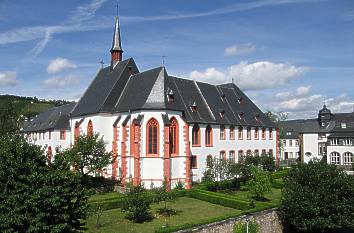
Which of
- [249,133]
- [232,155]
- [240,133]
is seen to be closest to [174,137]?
[232,155]

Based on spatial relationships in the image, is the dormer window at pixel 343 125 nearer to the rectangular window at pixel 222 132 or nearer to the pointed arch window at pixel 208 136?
the rectangular window at pixel 222 132

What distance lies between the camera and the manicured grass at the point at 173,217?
26.3m

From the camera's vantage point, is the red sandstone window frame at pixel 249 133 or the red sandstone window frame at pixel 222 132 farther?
the red sandstone window frame at pixel 249 133

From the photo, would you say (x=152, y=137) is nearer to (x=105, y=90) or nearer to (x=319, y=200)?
(x=105, y=90)

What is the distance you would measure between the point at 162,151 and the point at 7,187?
79.0ft

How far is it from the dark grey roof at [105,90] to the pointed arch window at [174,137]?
30.4 ft

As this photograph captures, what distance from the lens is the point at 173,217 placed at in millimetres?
29391

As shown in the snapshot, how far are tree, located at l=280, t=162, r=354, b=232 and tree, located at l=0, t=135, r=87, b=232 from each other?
1862 cm

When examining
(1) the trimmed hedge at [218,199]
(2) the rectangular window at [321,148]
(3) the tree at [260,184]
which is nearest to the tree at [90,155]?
(1) the trimmed hedge at [218,199]

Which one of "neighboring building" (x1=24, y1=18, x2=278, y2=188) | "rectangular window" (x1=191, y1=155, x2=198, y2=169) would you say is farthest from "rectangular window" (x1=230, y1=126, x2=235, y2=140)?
"rectangular window" (x1=191, y1=155, x2=198, y2=169)

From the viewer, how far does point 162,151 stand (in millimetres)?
40594

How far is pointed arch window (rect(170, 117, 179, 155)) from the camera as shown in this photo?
138ft

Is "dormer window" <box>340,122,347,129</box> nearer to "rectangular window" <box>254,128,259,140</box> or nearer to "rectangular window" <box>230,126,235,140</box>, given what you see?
"rectangular window" <box>254,128,259,140</box>

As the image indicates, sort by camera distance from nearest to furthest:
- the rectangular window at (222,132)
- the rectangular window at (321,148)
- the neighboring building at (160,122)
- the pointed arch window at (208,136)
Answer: the neighboring building at (160,122) < the pointed arch window at (208,136) < the rectangular window at (222,132) < the rectangular window at (321,148)
